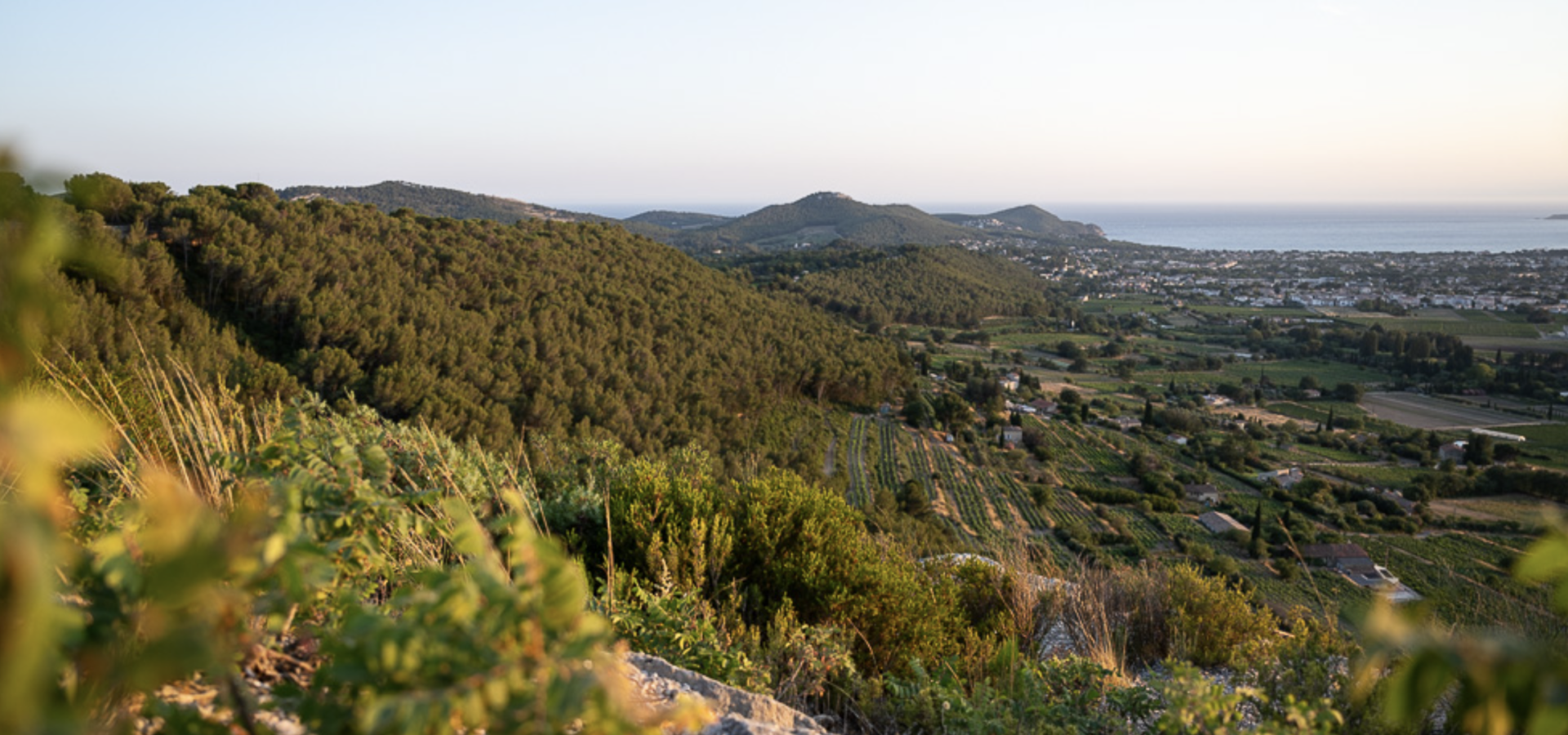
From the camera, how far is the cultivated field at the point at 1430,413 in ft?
163

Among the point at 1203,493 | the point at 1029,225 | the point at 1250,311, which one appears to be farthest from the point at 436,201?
the point at 1029,225

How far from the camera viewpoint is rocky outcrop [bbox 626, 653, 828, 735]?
224cm

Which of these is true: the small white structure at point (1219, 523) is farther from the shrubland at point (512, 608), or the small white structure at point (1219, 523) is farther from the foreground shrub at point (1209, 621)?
the shrubland at point (512, 608)

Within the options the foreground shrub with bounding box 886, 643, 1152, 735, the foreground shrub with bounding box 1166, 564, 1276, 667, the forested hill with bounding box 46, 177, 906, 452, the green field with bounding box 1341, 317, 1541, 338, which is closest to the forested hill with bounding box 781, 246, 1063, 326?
the green field with bounding box 1341, 317, 1541, 338

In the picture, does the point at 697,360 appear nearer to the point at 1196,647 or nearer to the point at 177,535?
the point at 1196,647

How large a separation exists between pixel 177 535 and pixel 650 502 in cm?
417

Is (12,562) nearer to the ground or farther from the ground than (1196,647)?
farther from the ground

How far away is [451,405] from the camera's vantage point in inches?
562

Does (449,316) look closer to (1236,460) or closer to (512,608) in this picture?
(512,608)

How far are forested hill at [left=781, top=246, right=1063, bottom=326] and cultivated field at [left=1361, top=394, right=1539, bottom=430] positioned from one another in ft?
120

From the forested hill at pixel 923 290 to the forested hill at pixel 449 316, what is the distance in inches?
1523

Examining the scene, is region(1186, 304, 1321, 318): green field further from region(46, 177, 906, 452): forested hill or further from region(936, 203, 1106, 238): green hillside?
region(936, 203, 1106, 238): green hillside

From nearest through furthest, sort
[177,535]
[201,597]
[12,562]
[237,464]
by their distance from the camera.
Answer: [12,562], [177,535], [201,597], [237,464]

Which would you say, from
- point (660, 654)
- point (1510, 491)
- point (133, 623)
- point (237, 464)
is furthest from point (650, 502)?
point (1510, 491)
